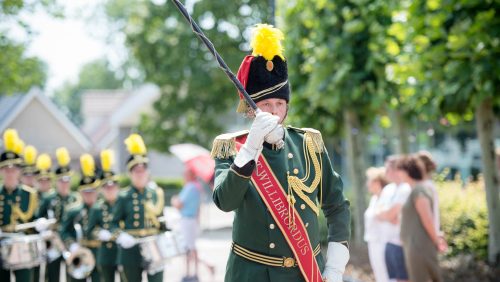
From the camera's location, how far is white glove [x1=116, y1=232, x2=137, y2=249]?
27.4 ft

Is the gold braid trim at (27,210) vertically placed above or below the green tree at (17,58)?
below

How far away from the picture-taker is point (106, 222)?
30.3ft

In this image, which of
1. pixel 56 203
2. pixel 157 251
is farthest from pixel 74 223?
pixel 157 251

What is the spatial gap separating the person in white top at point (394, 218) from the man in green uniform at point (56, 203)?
4333 mm

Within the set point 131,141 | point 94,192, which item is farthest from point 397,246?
point 94,192

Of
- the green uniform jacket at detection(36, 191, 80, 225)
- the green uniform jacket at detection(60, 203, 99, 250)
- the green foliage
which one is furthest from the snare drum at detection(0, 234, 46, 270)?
the green foliage

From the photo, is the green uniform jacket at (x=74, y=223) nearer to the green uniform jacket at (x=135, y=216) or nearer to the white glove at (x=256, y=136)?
the green uniform jacket at (x=135, y=216)

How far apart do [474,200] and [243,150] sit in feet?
30.2

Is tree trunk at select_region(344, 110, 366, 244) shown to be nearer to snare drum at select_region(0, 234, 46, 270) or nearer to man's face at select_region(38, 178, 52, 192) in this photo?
man's face at select_region(38, 178, 52, 192)

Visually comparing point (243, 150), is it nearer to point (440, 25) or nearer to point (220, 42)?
point (440, 25)

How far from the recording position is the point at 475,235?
36.2ft

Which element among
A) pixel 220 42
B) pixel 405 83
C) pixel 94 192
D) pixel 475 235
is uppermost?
pixel 220 42

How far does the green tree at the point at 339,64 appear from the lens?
1204 cm

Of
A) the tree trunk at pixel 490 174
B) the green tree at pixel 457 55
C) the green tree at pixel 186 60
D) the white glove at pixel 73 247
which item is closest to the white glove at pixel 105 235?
the white glove at pixel 73 247
